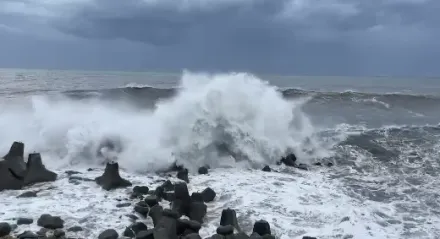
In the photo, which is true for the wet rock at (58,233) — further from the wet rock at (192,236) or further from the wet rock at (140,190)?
the wet rock at (140,190)

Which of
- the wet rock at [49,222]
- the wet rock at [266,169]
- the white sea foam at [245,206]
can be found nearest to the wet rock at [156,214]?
the white sea foam at [245,206]

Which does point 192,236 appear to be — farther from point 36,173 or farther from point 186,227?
point 36,173

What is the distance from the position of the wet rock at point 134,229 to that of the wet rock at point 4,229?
1783 mm

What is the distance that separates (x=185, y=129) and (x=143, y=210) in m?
5.63

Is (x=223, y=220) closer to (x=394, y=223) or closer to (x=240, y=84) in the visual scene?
(x=394, y=223)

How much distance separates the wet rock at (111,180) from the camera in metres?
9.06

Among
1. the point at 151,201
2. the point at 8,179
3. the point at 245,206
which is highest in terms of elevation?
the point at 8,179

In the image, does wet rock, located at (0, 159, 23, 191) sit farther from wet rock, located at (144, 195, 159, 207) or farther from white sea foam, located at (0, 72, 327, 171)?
wet rock, located at (144, 195, 159, 207)

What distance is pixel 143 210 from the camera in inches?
298

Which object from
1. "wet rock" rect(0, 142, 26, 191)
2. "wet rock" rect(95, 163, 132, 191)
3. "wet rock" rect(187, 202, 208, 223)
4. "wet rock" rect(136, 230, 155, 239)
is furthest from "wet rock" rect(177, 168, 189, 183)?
"wet rock" rect(136, 230, 155, 239)

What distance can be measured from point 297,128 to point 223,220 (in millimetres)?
9602

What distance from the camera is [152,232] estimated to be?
626 centimetres

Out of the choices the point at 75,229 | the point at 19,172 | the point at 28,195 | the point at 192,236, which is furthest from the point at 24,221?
the point at 192,236

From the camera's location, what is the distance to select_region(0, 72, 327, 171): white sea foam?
1209 cm
